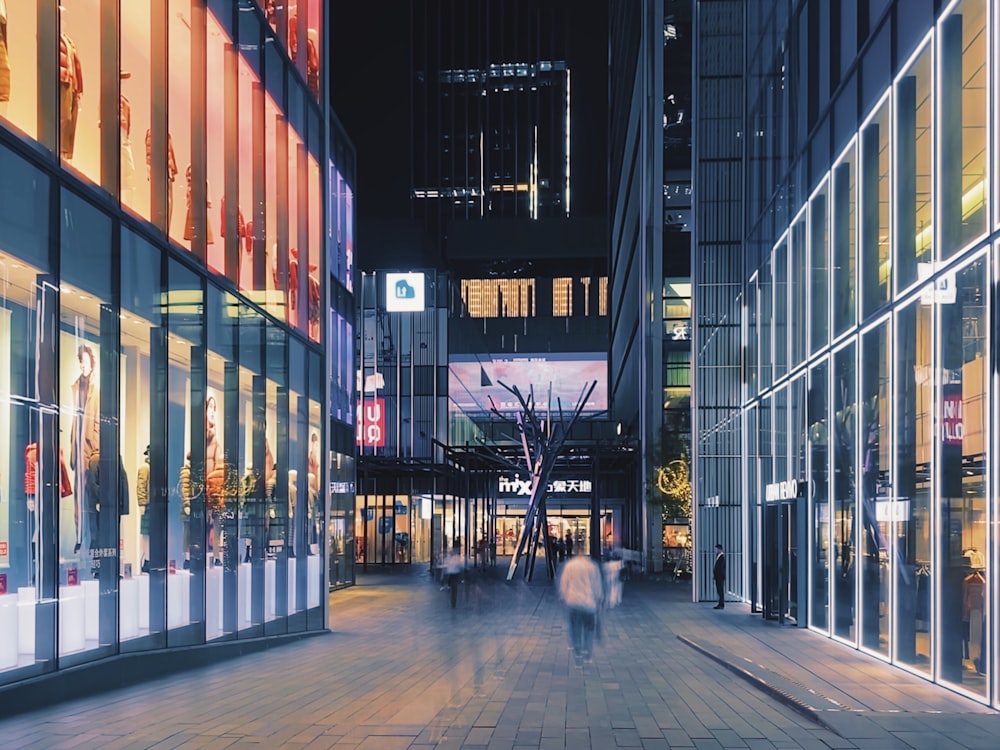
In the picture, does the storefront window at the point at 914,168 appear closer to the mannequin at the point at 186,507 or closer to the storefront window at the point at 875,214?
the storefront window at the point at 875,214

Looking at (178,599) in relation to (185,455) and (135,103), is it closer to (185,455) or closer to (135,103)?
(185,455)

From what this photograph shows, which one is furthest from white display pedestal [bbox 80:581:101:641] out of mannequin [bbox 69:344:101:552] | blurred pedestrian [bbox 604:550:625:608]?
blurred pedestrian [bbox 604:550:625:608]

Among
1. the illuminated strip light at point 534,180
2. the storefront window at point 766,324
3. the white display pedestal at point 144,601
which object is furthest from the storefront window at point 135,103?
the illuminated strip light at point 534,180

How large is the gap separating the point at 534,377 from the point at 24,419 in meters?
68.9

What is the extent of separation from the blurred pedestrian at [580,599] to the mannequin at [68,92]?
8.78m

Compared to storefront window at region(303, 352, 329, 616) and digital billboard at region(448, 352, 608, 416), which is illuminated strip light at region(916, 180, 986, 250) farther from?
digital billboard at region(448, 352, 608, 416)

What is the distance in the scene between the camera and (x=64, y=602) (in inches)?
527

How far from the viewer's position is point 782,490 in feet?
84.3

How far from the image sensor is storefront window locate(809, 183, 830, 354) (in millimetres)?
22344

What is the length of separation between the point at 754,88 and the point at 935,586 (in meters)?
18.8

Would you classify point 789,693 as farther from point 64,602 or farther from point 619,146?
point 619,146

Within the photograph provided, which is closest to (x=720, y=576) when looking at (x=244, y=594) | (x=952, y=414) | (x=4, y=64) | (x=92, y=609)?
(x=244, y=594)

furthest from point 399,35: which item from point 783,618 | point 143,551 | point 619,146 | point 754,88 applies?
point 143,551

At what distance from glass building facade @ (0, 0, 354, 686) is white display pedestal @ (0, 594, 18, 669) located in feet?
0.12
